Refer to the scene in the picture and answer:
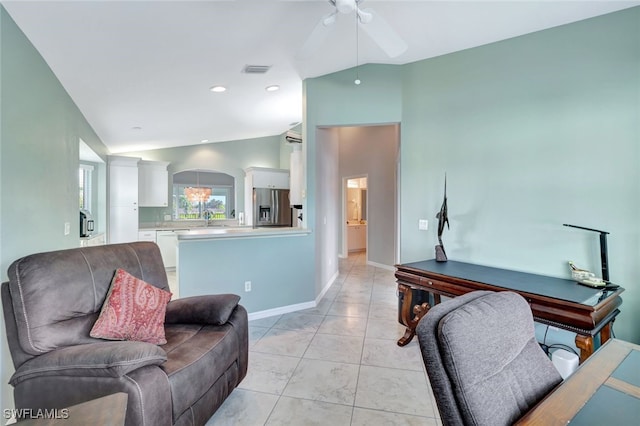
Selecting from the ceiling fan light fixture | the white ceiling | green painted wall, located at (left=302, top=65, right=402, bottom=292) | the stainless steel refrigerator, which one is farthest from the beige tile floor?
the stainless steel refrigerator

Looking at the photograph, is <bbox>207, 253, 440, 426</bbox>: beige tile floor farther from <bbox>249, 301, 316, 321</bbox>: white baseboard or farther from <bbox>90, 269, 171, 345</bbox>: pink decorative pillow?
<bbox>90, 269, 171, 345</bbox>: pink decorative pillow

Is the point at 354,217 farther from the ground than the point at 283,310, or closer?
farther from the ground

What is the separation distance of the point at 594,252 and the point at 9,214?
3918 millimetres

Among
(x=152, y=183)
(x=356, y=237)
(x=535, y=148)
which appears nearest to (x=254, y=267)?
(x=535, y=148)

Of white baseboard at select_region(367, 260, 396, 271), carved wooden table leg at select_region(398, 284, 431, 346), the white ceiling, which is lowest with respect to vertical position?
white baseboard at select_region(367, 260, 396, 271)

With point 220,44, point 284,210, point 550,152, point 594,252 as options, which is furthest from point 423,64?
point 284,210

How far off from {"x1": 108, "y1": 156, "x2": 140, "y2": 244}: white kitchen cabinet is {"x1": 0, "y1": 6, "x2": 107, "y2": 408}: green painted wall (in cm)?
257

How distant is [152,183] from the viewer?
598 centimetres

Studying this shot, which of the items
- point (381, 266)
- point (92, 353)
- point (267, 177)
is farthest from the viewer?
point (267, 177)

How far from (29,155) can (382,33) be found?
2.46 m

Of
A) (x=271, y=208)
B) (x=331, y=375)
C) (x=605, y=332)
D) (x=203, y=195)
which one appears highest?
(x=203, y=195)

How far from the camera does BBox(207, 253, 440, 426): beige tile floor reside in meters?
1.86

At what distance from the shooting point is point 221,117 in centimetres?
468

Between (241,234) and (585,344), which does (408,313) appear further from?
(241,234)
